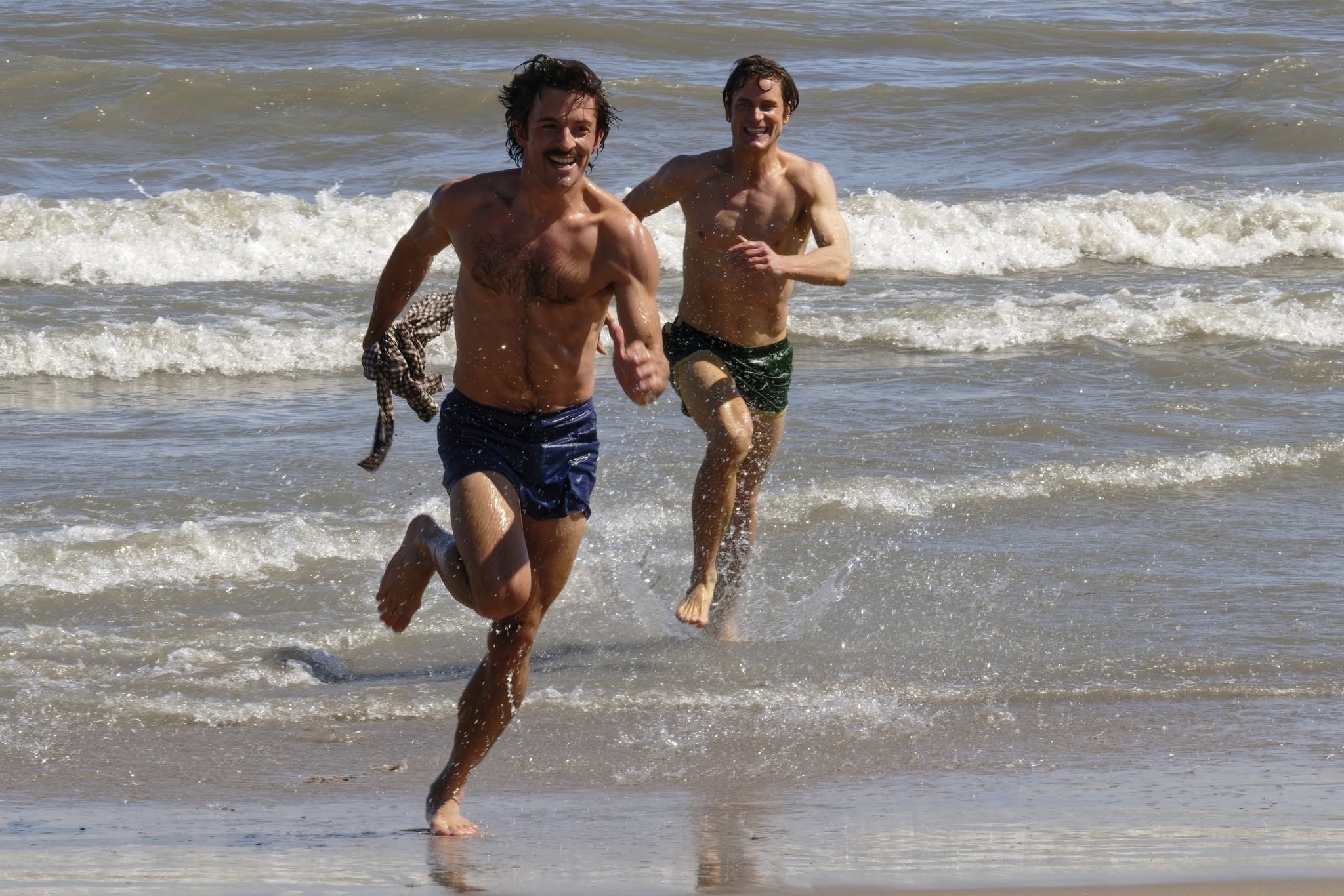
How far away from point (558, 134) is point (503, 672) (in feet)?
4.55

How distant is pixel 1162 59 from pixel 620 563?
18.1 metres

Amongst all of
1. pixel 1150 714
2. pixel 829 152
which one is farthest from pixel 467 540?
pixel 829 152

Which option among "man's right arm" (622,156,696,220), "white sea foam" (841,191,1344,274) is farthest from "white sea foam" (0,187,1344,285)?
"man's right arm" (622,156,696,220)

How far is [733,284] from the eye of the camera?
6.32 meters

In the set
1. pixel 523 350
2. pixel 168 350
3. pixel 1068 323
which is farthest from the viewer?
pixel 1068 323

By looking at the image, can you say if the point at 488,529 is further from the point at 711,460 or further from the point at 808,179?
the point at 808,179

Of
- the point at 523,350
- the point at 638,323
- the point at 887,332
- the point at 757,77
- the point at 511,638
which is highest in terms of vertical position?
the point at 757,77

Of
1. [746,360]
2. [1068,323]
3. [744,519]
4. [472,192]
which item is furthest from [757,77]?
[1068,323]

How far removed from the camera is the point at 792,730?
522 cm

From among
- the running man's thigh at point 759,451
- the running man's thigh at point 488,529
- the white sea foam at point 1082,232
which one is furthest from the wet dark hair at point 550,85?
the white sea foam at point 1082,232

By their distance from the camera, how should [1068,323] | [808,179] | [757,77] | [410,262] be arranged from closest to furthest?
[410,262]
[757,77]
[808,179]
[1068,323]

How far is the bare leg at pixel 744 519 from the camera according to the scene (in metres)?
6.50

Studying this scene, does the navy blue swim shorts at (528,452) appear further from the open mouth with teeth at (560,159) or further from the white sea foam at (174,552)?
the white sea foam at (174,552)

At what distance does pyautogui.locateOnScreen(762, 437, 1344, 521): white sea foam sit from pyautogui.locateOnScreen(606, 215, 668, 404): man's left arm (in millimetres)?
3495
